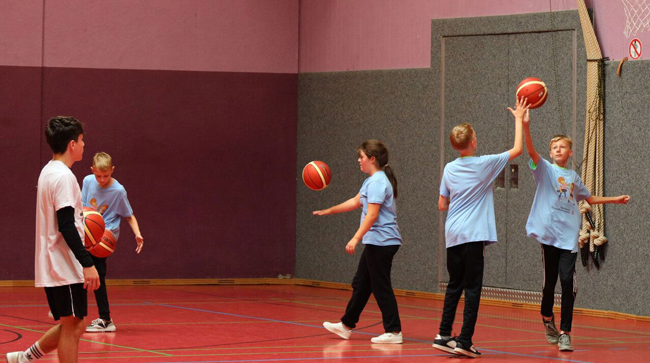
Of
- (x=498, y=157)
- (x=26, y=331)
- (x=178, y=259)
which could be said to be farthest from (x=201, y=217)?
(x=498, y=157)

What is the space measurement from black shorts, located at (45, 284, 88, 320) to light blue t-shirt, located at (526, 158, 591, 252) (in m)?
3.92

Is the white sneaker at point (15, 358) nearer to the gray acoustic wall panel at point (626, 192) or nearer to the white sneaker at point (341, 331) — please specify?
the white sneaker at point (341, 331)

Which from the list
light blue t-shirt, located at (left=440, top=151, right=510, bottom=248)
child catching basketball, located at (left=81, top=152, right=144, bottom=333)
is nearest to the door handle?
light blue t-shirt, located at (left=440, top=151, right=510, bottom=248)

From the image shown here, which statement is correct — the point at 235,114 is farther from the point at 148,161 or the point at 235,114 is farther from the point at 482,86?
the point at 482,86

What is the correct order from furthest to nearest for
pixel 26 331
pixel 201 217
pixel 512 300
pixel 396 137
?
pixel 201 217
pixel 396 137
pixel 512 300
pixel 26 331

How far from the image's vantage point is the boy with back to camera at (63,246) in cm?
521

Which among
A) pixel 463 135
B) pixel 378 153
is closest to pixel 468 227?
pixel 463 135

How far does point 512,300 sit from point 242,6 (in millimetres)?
5565

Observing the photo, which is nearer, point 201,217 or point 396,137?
point 396,137

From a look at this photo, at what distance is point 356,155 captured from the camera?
1264 cm

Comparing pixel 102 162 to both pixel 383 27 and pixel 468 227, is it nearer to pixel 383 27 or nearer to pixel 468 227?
pixel 468 227

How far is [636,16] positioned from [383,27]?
3600mm

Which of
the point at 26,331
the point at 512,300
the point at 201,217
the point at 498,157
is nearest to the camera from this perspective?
the point at 498,157

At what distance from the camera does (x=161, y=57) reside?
12.8 meters
